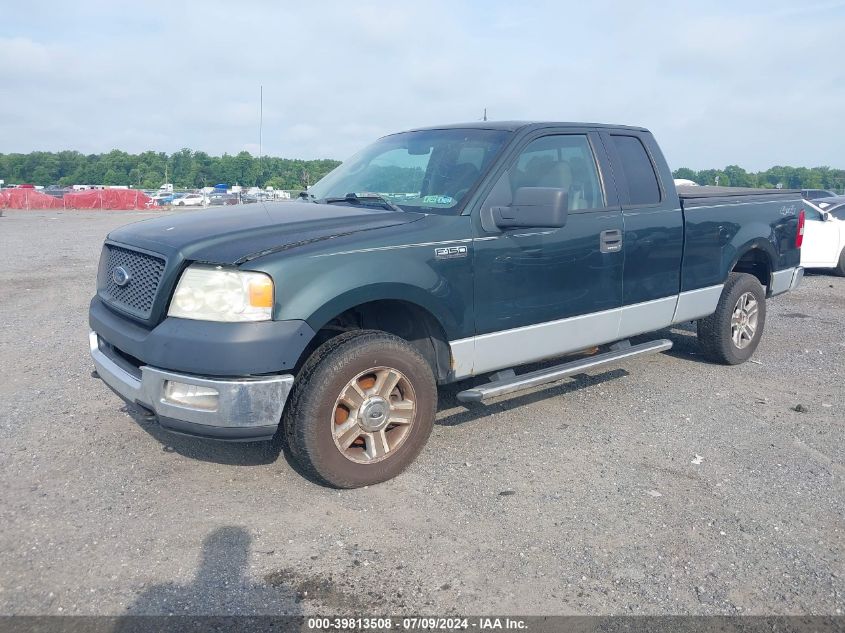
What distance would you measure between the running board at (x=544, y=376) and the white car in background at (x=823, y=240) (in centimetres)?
872

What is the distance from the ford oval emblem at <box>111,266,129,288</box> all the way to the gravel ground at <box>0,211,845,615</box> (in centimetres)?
106

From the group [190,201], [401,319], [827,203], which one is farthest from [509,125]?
[190,201]

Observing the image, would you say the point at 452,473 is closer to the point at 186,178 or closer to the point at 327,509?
the point at 327,509

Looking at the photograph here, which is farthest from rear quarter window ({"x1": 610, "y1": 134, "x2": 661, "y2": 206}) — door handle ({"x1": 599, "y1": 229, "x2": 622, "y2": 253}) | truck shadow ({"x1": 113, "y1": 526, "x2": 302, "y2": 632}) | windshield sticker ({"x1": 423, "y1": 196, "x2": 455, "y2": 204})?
truck shadow ({"x1": 113, "y1": 526, "x2": 302, "y2": 632})

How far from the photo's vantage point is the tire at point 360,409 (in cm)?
356

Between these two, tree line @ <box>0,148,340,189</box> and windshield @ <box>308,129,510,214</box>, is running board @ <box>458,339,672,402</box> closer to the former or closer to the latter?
windshield @ <box>308,129,510,214</box>

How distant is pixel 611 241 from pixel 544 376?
109 centimetres

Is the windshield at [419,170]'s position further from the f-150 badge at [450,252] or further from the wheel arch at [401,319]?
the wheel arch at [401,319]

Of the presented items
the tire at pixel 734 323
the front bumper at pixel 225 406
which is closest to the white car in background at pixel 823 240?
the tire at pixel 734 323

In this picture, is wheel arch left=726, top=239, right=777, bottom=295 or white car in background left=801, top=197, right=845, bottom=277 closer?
wheel arch left=726, top=239, right=777, bottom=295

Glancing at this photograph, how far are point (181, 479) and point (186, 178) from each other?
67.9 metres

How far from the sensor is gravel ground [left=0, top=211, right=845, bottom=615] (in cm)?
290

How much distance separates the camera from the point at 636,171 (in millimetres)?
5250

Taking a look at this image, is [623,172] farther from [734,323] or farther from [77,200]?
[77,200]
